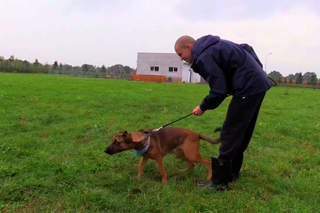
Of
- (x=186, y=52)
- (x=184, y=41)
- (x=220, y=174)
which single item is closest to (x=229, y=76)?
(x=186, y=52)

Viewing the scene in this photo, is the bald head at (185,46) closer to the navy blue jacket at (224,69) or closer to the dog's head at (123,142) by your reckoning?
the navy blue jacket at (224,69)

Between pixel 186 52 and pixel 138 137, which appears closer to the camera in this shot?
pixel 186 52

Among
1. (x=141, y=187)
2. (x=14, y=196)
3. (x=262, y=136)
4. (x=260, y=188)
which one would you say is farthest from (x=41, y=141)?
(x=262, y=136)

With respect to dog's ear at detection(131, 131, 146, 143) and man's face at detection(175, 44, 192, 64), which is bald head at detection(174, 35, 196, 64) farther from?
dog's ear at detection(131, 131, 146, 143)

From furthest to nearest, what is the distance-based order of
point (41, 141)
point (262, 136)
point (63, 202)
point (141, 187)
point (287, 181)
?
point (262, 136) < point (41, 141) < point (287, 181) < point (141, 187) < point (63, 202)

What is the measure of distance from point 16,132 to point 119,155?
2912mm

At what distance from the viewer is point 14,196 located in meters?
3.37

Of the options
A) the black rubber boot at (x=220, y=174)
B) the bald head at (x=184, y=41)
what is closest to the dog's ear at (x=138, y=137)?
the black rubber boot at (x=220, y=174)

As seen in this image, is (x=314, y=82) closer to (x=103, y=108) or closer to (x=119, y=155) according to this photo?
(x=103, y=108)

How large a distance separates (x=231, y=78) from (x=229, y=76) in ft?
0.12

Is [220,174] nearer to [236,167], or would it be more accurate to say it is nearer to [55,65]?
[236,167]

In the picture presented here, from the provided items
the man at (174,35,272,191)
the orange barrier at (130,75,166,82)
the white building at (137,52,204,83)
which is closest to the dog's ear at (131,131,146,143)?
the man at (174,35,272,191)

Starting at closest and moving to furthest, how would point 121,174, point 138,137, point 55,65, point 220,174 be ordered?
1. point 220,174
2. point 138,137
3. point 121,174
4. point 55,65

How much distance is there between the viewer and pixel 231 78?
11.9 feet
